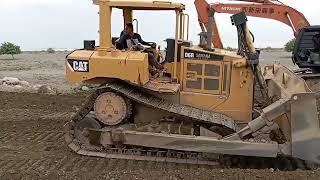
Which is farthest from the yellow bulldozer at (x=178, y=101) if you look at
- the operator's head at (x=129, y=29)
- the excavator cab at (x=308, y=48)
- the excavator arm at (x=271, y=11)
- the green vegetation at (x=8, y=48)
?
the green vegetation at (x=8, y=48)

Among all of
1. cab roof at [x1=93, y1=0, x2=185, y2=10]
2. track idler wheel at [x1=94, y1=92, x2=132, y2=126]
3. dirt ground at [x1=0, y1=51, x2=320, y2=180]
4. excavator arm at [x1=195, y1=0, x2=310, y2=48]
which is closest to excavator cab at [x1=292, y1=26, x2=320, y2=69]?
excavator arm at [x1=195, y1=0, x2=310, y2=48]

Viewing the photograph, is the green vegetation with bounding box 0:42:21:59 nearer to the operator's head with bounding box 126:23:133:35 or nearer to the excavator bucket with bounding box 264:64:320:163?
the operator's head with bounding box 126:23:133:35

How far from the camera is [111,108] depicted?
8.16 meters

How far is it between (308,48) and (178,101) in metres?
5.61

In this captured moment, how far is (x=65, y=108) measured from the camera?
12.9 metres

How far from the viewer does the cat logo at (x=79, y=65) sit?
812cm

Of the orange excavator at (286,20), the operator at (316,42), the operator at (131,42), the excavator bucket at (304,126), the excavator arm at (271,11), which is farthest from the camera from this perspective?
the excavator arm at (271,11)

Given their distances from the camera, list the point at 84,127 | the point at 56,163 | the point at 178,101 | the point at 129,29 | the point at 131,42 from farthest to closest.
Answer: the point at 129,29
the point at 131,42
the point at 178,101
the point at 84,127
the point at 56,163

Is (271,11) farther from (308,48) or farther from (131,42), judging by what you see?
(131,42)

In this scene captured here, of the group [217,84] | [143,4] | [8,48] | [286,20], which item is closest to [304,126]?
[217,84]

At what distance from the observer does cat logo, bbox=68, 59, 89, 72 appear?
812 cm

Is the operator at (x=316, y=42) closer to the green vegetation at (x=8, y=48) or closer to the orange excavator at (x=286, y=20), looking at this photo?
the orange excavator at (x=286, y=20)

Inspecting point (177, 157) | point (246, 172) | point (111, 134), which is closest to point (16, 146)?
point (111, 134)

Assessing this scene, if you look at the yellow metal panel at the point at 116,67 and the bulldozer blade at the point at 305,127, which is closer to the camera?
the bulldozer blade at the point at 305,127
